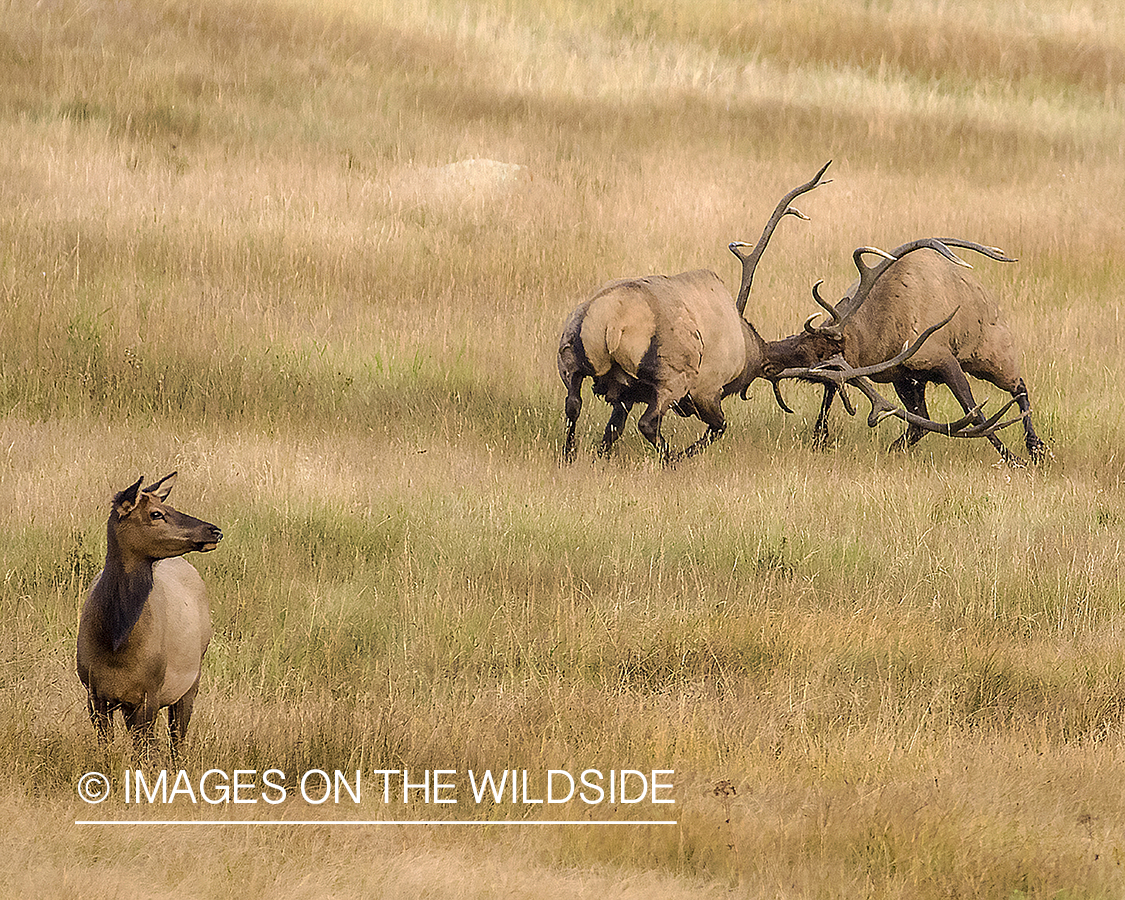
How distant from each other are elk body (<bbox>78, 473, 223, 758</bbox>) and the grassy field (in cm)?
18

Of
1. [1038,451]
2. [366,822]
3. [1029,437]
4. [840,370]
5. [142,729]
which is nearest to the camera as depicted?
[366,822]

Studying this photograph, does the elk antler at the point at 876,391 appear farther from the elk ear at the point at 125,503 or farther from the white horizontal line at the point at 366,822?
the elk ear at the point at 125,503

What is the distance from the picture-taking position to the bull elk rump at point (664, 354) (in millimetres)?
8523

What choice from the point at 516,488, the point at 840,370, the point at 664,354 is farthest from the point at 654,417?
the point at 840,370

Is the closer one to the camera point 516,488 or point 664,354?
point 516,488

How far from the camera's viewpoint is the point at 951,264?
33.3 ft

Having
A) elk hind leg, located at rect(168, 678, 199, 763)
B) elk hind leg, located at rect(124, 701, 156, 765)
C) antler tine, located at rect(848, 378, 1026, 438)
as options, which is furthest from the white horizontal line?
antler tine, located at rect(848, 378, 1026, 438)

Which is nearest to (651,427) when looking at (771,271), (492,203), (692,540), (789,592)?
(692,540)

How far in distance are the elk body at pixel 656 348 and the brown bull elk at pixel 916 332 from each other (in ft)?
2.14

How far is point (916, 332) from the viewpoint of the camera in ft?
31.9

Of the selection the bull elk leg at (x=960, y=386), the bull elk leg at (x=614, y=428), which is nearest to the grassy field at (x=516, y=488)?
the bull elk leg at (x=960, y=386)

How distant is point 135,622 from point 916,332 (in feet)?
21.1

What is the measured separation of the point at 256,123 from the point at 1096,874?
14.8 meters

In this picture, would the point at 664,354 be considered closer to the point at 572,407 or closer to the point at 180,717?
the point at 572,407
